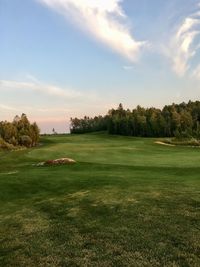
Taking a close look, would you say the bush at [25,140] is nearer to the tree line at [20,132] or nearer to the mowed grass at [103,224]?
the tree line at [20,132]

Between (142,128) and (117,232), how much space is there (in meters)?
131

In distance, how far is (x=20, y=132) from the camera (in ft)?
327

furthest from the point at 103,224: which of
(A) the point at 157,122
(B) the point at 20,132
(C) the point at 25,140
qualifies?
(A) the point at 157,122

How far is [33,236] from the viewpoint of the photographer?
13.5 meters

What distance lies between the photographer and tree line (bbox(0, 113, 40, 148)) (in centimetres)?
9688

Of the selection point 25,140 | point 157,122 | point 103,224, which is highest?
point 157,122

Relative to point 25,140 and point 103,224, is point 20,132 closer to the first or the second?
point 25,140

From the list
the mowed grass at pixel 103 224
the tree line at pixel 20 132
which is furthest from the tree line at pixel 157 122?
the mowed grass at pixel 103 224

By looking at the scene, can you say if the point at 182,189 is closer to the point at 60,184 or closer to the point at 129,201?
the point at 129,201

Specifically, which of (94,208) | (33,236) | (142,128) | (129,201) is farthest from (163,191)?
(142,128)

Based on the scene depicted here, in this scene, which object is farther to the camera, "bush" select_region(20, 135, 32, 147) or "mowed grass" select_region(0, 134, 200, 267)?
"bush" select_region(20, 135, 32, 147)

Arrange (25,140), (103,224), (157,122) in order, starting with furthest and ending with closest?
(157,122)
(25,140)
(103,224)

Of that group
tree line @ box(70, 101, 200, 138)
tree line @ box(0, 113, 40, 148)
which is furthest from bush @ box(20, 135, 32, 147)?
tree line @ box(70, 101, 200, 138)

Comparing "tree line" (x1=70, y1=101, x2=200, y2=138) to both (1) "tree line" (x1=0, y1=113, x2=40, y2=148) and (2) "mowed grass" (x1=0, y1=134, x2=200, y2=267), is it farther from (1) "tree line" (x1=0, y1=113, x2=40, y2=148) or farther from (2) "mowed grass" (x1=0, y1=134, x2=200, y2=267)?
(2) "mowed grass" (x1=0, y1=134, x2=200, y2=267)
